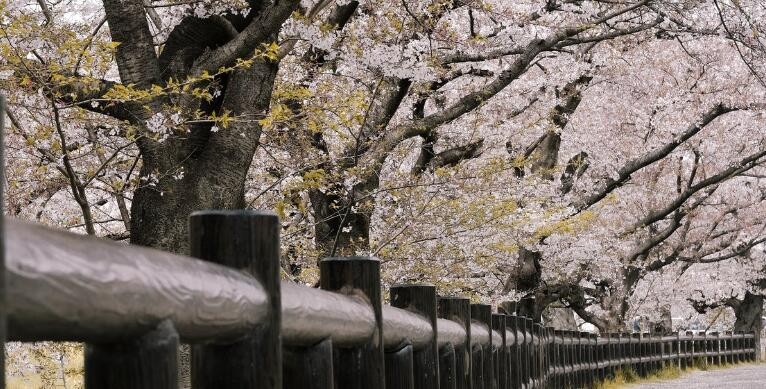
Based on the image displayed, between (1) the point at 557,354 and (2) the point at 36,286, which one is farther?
(1) the point at 557,354

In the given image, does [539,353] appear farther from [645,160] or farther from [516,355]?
[645,160]

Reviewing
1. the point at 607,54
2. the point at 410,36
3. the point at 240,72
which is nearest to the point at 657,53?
the point at 607,54

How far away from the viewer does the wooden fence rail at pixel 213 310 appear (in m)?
1.03

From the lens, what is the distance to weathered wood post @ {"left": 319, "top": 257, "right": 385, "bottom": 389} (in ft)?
8.91

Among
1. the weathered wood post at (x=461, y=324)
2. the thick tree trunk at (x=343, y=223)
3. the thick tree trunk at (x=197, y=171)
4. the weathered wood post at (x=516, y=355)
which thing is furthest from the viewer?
the thick tree trunk at (x=343, y=223)

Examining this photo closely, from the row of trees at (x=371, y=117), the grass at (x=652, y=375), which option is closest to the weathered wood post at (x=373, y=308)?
the row of trees at (x=371, y=117)

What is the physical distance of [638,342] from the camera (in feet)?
62.4

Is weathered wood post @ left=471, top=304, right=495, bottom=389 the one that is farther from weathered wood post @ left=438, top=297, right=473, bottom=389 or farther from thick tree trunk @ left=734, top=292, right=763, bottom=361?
thick tree trunk @ left=734, top=292, right=763, bottom=361

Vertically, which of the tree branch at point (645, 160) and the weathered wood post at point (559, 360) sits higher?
the tree branch at point (645, 160)

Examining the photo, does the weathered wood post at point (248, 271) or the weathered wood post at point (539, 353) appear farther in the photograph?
the weathered wood post at point (539, 353)

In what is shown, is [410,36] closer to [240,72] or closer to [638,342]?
[240,72]

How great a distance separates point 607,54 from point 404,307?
1574 cm

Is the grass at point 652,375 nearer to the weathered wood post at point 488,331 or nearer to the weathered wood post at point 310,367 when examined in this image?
the weathered wood post at point 488,331

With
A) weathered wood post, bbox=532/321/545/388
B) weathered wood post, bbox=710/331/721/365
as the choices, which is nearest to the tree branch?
weathered wood post, bbox=710/331/721/365
